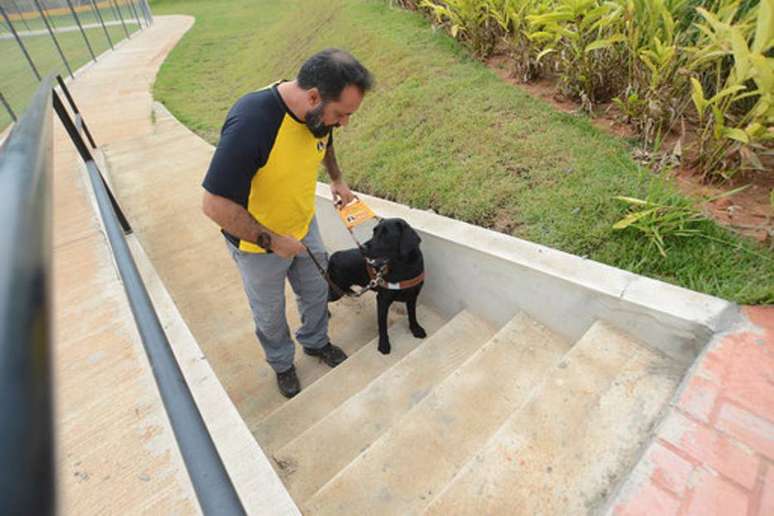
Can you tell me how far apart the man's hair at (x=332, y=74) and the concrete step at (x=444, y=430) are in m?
1.53

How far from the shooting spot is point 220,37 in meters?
13.8

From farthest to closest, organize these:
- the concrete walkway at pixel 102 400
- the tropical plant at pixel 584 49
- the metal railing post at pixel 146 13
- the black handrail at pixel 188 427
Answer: the metal railing post at pixel 146 13 < the tropical plant at pixel 584 49 < the concrete walkway at pixel 102 400 < the black handrail at pixel 188 427

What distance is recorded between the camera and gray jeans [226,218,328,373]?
2.39m

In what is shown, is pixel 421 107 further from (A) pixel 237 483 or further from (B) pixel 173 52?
(B) pixel 173 52

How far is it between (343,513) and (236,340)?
181 centimetres

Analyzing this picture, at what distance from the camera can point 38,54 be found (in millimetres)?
9180

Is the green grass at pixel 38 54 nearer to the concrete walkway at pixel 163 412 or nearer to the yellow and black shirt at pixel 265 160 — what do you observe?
the concrete walkway at pixel 163 412

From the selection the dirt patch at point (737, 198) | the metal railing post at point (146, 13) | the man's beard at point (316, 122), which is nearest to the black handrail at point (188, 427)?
the man's beard at point (316, 122)

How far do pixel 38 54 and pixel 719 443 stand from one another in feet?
41.9

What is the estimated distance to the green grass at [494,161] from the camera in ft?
7.10

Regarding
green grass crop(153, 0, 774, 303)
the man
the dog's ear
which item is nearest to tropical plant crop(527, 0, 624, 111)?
green grass crop(153, 0, 774, 303)

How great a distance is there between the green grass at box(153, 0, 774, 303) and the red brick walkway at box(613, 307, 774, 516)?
36 cm

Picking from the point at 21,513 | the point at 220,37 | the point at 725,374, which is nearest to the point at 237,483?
the point at 21,513

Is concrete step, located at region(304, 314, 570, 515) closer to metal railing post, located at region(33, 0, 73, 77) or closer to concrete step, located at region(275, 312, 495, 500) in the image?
concrete step, located at region(275, 312, 495, 500)
